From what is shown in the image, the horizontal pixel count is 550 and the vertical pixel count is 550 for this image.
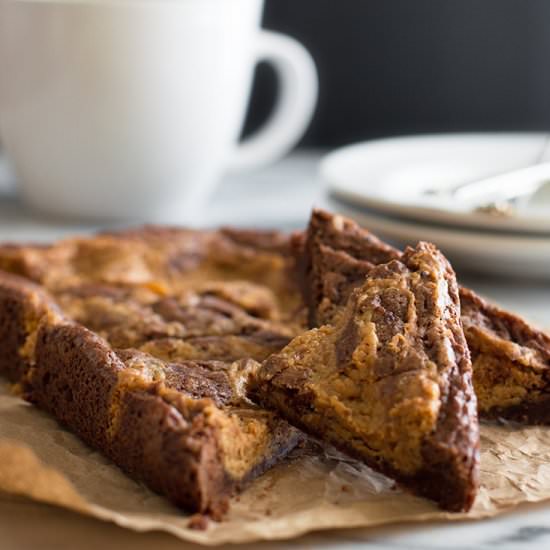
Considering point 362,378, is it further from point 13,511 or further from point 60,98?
point 60,98

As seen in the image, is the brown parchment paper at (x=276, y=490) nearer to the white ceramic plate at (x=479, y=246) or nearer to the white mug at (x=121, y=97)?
the white ceramic plate at (x=479, y=246)

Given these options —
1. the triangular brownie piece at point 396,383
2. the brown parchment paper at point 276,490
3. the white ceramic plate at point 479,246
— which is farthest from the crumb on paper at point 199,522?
the white ceramic plate at point 479,246

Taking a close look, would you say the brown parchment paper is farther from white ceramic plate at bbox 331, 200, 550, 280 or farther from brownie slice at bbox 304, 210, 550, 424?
white ceramic plate at bbox 331, 200, 550, 280

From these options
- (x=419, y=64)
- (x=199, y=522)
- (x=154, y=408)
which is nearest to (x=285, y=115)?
(x=419, y=64)

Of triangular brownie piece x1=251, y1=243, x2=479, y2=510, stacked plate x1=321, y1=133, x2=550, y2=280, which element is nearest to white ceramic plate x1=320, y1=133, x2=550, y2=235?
stacked plate x1=321, y1=133, x2=550, y2=280

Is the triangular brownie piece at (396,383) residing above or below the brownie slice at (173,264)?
above

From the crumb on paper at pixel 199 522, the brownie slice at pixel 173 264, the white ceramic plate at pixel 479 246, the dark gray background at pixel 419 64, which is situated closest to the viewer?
the crumb on paper at pixel 199 522

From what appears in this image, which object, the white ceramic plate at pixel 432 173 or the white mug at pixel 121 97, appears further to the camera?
the white mug at pixel 121 97

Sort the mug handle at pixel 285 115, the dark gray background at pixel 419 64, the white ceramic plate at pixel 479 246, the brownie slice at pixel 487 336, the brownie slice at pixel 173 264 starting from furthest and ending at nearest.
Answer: the dark gray background at pixel 419 64, the mug handle at pixel 285 115, the white ceramic plate at pixel 479 246, the brownie slice at pixel 173 264, the brownie slice at pixel 487 336
